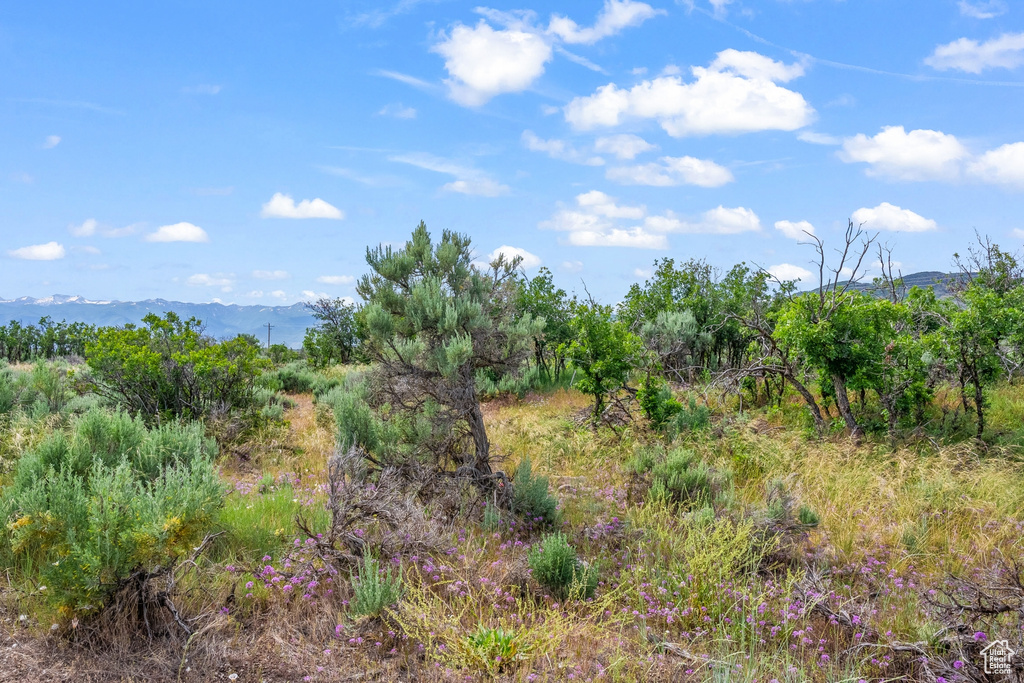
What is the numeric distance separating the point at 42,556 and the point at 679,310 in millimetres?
15604

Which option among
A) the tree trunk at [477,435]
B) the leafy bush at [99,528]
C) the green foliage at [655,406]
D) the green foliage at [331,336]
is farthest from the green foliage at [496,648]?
the green foliage at [331,336]

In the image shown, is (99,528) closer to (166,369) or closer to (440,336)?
(440,336)

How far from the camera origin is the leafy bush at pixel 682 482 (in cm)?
639

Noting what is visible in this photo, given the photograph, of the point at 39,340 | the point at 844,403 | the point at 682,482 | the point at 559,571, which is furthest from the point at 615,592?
the point at 39,340

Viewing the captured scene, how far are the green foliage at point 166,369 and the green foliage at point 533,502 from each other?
5799mm

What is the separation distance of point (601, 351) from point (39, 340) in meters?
33.8

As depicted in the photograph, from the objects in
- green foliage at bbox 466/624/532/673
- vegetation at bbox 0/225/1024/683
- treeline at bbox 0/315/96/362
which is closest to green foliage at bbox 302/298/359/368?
treeline at bbox 0/315/96/362

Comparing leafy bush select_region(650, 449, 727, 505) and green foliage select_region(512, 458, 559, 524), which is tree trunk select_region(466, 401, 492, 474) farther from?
leafy bush select_region(650, 449, 727, 505)

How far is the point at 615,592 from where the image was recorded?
409 cm

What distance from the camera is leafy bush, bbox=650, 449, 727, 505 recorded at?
21.0 feet

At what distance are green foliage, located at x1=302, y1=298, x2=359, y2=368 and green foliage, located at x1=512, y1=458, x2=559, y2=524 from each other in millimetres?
21380

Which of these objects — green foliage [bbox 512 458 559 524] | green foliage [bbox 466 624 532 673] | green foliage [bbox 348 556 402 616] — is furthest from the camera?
green foliage [bbox 512 458 559 524]

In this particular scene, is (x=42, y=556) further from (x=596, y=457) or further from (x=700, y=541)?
(x=596, y=457)

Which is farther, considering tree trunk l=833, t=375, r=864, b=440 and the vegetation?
tree trunk l=833, t=375, r=864, b=440
